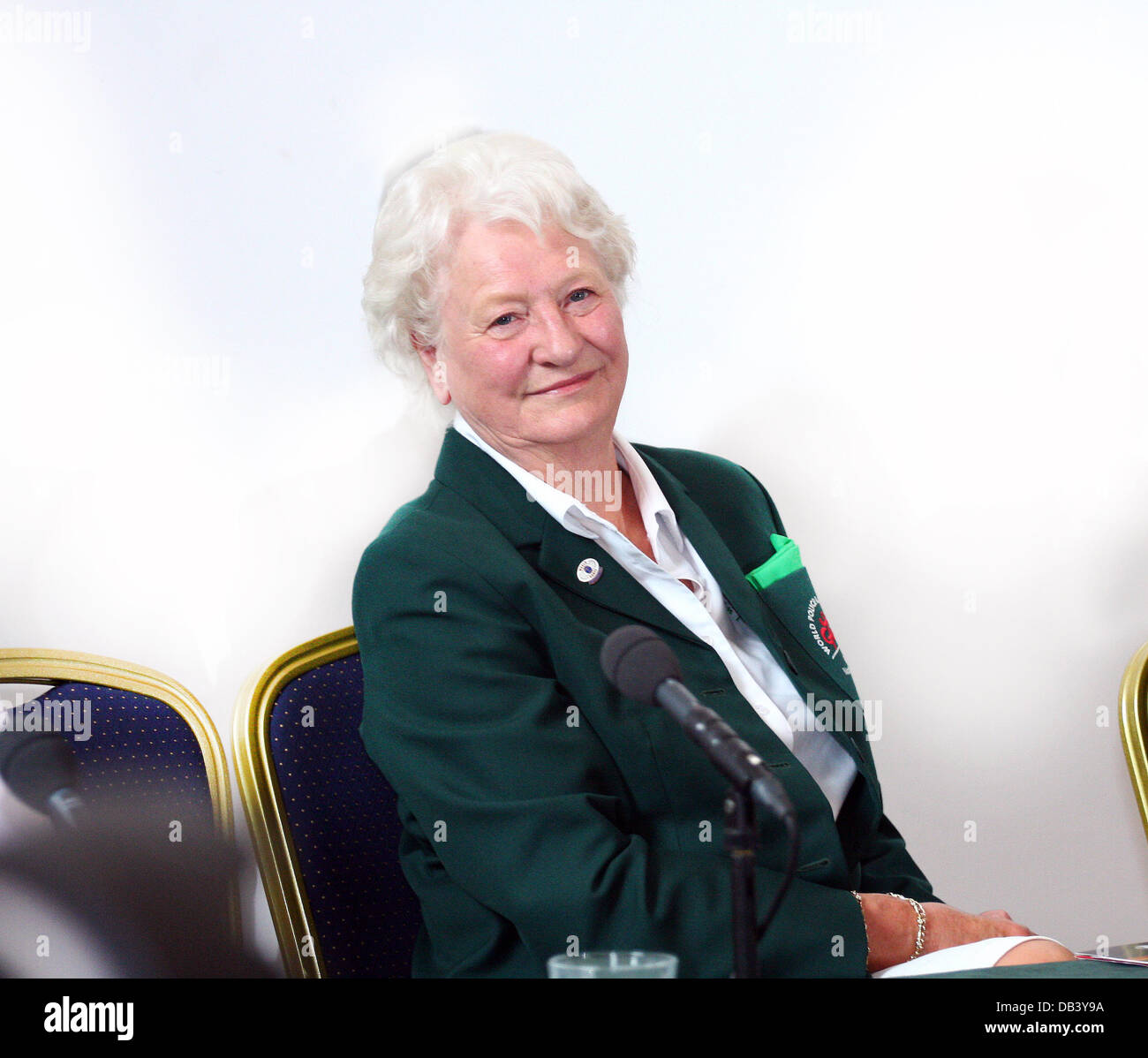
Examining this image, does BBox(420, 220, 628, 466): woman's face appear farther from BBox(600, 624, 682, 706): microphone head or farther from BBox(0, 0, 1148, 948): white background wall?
BBox(600, 624, 682, 706): microphone head

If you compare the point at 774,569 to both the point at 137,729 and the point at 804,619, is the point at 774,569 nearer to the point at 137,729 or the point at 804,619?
the point at 804,619

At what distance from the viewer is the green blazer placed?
130 cm

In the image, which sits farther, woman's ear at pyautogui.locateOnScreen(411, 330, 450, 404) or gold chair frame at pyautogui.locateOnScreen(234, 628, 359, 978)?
woman's ear at pyautogui.locateOnScreen(411, 330, 450, 404)

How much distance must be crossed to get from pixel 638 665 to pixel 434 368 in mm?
870

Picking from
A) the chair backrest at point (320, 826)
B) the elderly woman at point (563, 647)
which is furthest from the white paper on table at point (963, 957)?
the chair backrest at point (320, 826)

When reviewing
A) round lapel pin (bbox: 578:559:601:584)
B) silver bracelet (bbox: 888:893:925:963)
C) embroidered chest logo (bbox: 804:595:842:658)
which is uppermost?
round lapel pin (bbox: 578:559:601:584)

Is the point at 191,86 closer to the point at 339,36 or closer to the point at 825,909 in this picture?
the point at 339,36

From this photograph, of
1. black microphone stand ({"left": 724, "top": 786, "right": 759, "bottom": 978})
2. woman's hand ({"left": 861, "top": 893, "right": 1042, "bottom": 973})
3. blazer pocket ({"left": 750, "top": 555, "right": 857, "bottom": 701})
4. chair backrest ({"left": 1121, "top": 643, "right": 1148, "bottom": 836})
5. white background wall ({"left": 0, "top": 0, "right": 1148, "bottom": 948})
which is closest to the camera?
black microphone stand ({"left": 724, "top": 786, "right": 759, "bottom": 978})

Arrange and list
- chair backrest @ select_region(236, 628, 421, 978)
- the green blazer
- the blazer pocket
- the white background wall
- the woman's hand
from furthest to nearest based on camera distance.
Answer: the white background wall, the blazer pocket, chair backrest @ select_region(236, 628, 421, 978), the woman's hand, the green blazer

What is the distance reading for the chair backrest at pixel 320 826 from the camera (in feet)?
5.01

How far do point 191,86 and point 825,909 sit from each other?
150cm

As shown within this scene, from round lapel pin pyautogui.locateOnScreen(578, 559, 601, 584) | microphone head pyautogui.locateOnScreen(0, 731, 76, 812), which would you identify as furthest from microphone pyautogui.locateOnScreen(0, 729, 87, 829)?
round lapel pin pyautogui.locateOnScreen(578, 559, 601, 584)

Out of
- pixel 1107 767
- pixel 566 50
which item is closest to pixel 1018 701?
pixel 1107 767

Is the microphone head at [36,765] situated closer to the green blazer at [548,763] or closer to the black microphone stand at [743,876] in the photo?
the green blazer at [548,763]
